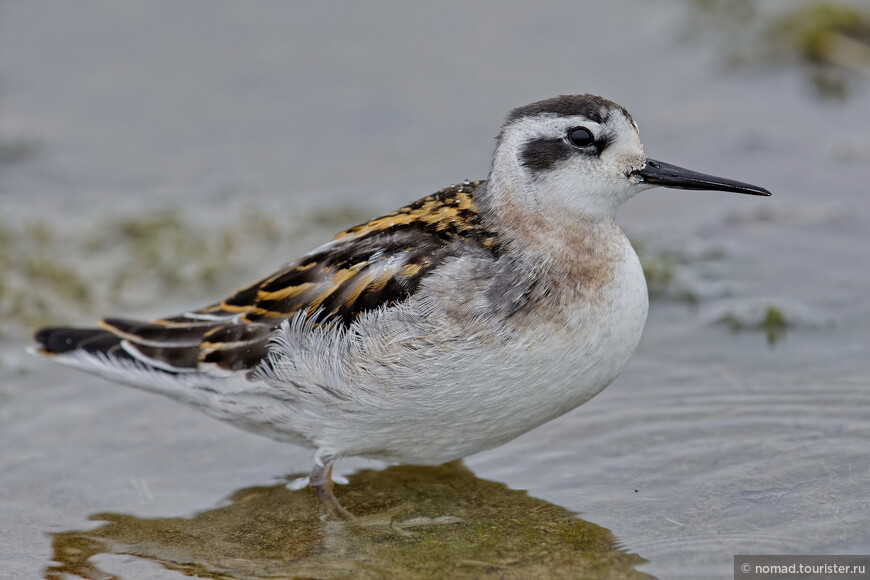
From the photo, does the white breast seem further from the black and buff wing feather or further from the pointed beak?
the pointed beak

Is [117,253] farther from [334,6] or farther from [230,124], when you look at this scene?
[334,6]

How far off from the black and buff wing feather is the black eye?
2.28ft

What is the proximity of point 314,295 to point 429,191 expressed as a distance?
4.11 metres

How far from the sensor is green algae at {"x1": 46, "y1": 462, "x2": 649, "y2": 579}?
6203 mm

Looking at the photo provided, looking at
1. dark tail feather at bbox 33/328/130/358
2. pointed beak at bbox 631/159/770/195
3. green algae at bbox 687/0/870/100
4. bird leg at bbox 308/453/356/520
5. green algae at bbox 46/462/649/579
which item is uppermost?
green algae at bbox 687/0/870/100

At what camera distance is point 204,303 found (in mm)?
9680

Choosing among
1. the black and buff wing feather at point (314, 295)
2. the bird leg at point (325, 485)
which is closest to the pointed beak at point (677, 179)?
the black and buff wing feather at point (314, 295)

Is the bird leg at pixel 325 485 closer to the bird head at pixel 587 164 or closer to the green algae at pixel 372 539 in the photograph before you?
the green algae at pixel 372 539

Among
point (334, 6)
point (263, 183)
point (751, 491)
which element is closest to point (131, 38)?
point (334, 6)

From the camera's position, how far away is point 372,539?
6.64 m

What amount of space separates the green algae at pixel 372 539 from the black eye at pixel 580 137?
207cm

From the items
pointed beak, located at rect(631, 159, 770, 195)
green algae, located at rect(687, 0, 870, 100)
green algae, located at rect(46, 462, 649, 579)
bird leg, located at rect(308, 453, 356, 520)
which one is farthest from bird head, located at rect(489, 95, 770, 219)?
green algae, located at rect(687, 0, 870, 100)

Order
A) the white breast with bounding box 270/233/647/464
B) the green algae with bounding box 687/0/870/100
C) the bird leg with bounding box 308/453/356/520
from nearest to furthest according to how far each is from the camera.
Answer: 1. the white breast with bounding box 270/233/647/464
2. the bird leg with bounding box 308/453/356/520
3. the green algae with bounding box 687/0/870/100

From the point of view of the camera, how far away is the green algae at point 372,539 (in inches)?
244
